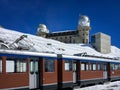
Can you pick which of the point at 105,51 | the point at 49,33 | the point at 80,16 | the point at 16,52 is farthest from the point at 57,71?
the point at 49,33

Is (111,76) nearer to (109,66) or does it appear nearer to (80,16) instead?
(109,66)

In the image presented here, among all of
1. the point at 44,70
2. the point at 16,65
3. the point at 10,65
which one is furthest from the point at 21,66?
the point at 44,70

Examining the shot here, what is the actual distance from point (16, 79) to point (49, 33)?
120 m

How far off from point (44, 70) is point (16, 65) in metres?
3.01

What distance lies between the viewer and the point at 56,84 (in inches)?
770

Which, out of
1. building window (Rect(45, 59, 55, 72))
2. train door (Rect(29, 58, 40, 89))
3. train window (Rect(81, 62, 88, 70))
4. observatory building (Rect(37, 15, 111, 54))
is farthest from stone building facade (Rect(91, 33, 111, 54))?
train door (Rect(29, 58, 40, 89))

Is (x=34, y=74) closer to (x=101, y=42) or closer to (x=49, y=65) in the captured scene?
(x=49, y=65)

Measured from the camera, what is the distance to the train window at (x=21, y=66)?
1545cm

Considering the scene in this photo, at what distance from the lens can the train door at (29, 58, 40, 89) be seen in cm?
1686

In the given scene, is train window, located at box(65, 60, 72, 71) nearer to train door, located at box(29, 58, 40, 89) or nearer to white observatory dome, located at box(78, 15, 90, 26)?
train door, located at box(29, 58, 40, 89)

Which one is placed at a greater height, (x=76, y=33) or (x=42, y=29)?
(x=42, y=29)

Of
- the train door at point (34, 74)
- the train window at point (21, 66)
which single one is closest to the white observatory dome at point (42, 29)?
the train door at point (34, 74)

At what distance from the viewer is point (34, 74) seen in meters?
17.2

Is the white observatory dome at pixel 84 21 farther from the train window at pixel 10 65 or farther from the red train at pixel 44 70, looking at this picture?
the train window at pixel 10 65
